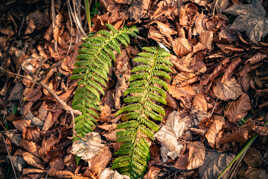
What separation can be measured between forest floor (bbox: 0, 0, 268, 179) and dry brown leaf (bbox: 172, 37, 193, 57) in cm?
1

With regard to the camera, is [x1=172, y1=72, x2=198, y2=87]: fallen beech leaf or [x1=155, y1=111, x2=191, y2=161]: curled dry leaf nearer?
[x1=155, y1=111, x2=191, y2=161]: curled dry leaf

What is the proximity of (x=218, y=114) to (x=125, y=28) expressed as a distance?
153 centimetres

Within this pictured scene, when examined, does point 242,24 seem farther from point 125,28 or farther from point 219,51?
point 125,28

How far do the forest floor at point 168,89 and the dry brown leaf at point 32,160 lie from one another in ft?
0.04

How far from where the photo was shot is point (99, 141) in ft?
7.23

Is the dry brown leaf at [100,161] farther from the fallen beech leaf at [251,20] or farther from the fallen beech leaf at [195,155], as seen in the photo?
the fallen beech leaf at [251,20]

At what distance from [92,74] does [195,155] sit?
1478 millimetres

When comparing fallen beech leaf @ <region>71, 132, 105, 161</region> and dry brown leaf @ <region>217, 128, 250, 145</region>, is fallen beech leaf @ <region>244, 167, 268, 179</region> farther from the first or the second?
fallen beech leaf @ <region>71, 132, 105, 161</region>

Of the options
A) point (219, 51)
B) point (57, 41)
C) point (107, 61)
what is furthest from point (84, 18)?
point (219, 51)

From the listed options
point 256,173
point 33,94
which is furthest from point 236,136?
point 33,94

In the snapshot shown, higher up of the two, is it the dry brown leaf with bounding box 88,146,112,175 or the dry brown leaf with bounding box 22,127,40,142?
the dry brown leaf with bounding box 22,127,40,142

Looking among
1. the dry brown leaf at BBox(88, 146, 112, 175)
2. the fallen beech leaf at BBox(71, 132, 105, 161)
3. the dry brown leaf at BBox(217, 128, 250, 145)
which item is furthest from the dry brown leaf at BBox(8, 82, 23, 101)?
the dry brown leaf at BBox(217, 128, 250, 145)

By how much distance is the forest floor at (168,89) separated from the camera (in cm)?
187

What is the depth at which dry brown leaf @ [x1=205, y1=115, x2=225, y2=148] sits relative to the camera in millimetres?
1879
